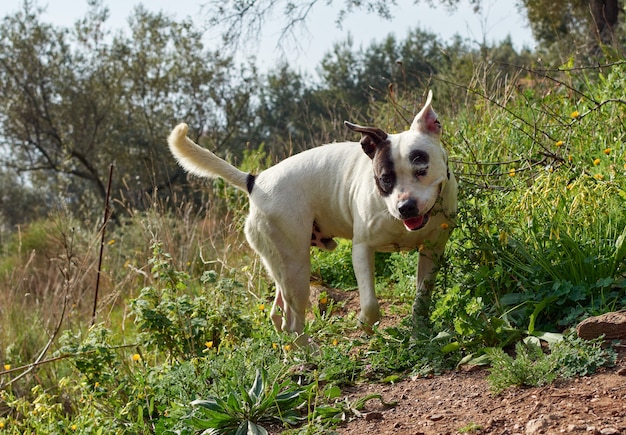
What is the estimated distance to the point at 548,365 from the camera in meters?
3.40

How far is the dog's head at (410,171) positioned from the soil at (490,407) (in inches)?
35.2

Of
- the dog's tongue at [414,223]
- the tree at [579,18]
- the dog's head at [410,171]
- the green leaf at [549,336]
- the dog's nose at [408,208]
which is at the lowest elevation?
the green leaf at [549,336]

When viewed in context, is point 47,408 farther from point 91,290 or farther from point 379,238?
point 91,290

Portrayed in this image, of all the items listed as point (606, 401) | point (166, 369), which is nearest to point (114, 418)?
point (166, 369)

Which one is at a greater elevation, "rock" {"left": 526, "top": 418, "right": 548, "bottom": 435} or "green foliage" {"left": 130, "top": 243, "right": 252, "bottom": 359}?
"green foliage" {"left": 130, "top": 243, "right": 252, "bottom": 359}

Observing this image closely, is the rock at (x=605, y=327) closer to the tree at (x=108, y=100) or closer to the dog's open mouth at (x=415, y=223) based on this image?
the dog's open mouth at (x=415, y=223)

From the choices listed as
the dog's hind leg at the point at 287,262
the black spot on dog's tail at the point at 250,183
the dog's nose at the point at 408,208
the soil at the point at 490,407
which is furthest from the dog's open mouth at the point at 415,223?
the black spot on dog's tail at the point at 250,183

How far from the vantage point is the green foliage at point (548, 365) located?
337 centimetres

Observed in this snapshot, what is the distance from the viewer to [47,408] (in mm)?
4691

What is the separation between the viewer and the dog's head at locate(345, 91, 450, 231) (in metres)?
4.01

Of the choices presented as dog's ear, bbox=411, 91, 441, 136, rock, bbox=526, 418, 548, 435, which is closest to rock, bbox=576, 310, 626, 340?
rock, bbox=526, 418, 548, 435

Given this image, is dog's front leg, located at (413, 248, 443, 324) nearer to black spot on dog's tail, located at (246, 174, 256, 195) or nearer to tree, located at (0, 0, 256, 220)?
black spot on dog's tail, located at (246, 174, 256, 195)

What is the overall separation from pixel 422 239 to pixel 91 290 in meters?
6.45

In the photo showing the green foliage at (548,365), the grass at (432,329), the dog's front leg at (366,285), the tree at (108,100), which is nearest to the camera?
the green foliage at (548,365)
